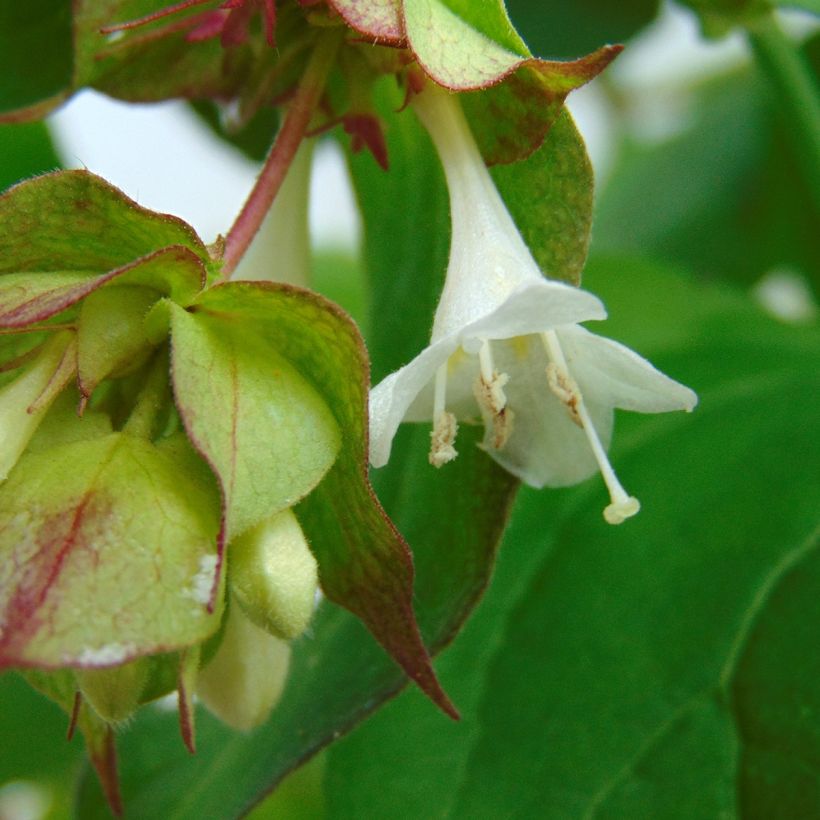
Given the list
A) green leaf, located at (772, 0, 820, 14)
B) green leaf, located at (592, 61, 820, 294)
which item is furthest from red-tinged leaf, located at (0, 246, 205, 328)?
green leaf, located at (592, 61, 820, 294)

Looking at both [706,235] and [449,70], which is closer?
[449,70]

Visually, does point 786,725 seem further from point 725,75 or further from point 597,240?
point 725,75

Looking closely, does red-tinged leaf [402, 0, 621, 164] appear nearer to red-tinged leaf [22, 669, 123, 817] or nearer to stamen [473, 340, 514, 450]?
stamen [473, 340, 514, 450]

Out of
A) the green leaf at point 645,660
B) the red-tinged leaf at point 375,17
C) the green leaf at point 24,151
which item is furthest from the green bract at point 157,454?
the green leaf at point 24,151

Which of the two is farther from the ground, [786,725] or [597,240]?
[786,725]

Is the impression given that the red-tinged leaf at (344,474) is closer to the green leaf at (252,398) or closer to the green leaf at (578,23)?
the green leaf at (252,398)

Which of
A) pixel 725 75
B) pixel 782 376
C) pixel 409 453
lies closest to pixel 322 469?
pixel 409 453
